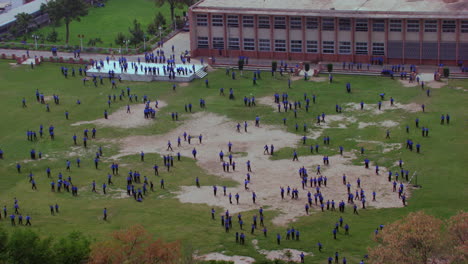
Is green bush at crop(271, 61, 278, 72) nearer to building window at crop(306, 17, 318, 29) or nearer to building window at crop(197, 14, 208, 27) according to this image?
building window at crop(306, 17, 318, 29)

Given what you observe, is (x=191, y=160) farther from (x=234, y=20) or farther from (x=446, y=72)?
(x=234, y=20)

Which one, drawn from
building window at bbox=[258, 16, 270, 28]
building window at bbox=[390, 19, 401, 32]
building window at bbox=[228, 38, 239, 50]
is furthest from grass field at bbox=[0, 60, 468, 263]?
building window at bbox=[258, 16, 270, 28]

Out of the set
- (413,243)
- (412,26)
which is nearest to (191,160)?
(413,243)

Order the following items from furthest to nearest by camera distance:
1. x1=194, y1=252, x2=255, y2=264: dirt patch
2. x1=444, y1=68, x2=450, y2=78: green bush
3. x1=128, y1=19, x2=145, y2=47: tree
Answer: x1=128, y1=19, x2=145, y2=47: tree → x1=444, y1=68, x2=450, y2=78: green bush → x1=194, y1=252, x2=255, y2=264: dirt patch

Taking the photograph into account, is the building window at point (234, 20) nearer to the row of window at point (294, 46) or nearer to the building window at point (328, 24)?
the row of window at point (294, 46)

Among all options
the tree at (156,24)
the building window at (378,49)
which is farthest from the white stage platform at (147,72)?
the building window at (378,49)

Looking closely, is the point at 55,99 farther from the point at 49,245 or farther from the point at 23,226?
the point at 49,245

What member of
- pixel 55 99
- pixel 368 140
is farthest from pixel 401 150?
pixel 55 99
